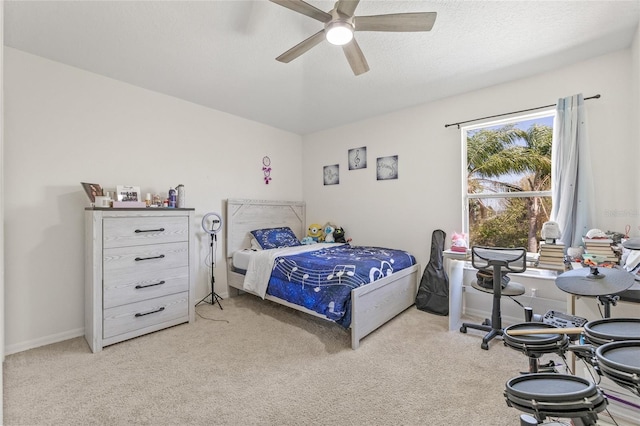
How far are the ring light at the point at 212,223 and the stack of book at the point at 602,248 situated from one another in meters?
3.61

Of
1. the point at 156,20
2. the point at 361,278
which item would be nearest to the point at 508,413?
the point at 361,278

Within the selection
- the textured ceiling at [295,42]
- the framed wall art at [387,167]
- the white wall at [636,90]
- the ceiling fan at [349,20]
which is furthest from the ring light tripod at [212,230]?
the white wall at [636,90]

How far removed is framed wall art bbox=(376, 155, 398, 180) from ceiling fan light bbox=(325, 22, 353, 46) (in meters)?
2.16

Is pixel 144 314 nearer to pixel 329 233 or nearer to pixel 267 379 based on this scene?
pixel 267 379

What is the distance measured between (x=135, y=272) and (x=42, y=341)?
94 centimetres

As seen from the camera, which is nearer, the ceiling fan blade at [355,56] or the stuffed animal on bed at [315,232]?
the ceiling fan blade at [355,56]

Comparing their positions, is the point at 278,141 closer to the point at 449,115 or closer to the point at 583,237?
the point at 449,115

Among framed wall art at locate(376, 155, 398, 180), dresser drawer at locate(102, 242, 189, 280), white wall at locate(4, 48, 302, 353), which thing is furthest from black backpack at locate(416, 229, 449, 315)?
white wall at locate(4, 48, 302, 353)

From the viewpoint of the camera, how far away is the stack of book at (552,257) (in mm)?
2262

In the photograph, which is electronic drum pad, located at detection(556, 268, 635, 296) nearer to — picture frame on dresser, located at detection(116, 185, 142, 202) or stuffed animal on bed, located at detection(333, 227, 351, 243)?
stuffed animal on bed, located at detection(333, 227, 351, 243)

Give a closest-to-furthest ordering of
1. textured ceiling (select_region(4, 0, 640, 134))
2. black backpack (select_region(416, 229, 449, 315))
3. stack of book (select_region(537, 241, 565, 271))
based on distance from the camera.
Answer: textured ceiling (select_region(4, 0, 640, 134)) < stack of book (select_region(537, 241, 565, 271)) < black backpack (select_region(416, 229, 449, 315))

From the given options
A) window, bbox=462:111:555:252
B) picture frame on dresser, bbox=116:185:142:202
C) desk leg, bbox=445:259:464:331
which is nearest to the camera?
picture frame on dresser, bbox=116:185:142:202

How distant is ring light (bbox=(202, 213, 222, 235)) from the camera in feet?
11.1

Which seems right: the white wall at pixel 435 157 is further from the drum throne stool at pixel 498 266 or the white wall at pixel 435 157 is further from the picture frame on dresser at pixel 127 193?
the picture frame on dresser at pixel 127 193
